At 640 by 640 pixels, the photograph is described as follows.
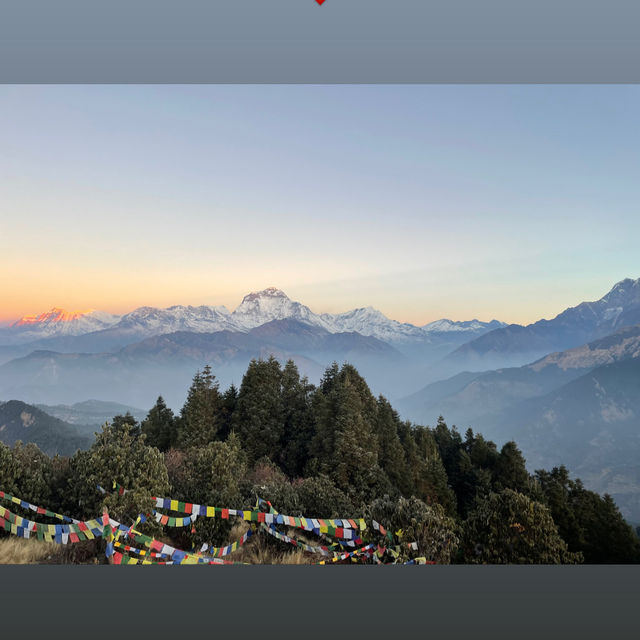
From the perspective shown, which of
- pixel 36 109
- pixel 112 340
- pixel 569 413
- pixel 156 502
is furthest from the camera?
pixel 569 413

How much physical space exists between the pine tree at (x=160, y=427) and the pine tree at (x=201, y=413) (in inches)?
36.9

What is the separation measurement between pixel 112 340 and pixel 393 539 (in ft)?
52.4

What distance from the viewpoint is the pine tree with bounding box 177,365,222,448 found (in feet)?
55.1

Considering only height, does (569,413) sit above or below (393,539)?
below

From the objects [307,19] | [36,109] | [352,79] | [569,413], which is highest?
[36,109]

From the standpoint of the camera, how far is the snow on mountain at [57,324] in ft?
33.4

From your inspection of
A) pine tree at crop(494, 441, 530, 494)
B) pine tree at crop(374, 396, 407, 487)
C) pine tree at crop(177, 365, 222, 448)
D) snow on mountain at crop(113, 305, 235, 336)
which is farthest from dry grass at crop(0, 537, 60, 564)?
pine tree at crop(494, 441, 530, 494)

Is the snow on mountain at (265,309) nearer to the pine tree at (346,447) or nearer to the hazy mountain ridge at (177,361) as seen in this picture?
the hazy mountain ridge at (177,361)

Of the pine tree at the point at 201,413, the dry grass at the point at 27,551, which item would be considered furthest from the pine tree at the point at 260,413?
the dry grass at the point at 27,551

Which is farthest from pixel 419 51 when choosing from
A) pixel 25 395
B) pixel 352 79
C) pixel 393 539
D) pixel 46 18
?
pixel 25 395

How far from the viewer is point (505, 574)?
2889 millimetres

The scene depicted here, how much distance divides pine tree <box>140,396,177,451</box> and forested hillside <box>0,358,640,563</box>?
7 centimetres

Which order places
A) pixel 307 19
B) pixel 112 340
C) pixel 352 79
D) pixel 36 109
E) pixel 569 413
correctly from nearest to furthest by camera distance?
pixel 307 19
pixel 352 79
pixel 36 109
pixel 112 340
pixel 569 413

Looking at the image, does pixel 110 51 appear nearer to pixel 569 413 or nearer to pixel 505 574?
pixel 505 574
